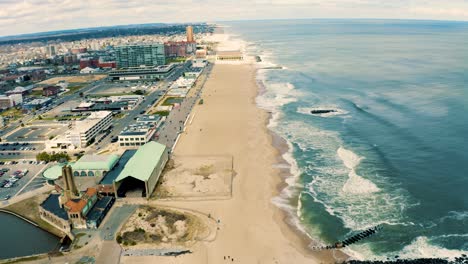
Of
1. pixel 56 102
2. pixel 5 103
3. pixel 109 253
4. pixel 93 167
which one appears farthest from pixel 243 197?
pixel 5 103

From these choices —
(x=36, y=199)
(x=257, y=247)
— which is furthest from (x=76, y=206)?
(x=257, y=247)

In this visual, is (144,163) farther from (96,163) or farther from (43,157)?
(43,157)

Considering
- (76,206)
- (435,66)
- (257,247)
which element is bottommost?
(257,247)

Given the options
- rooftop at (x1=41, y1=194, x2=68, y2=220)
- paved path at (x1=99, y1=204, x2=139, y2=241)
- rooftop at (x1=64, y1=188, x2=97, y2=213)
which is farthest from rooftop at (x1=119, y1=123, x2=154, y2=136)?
rooftop at (x1=64, y1=188, x2=97, y2=213)

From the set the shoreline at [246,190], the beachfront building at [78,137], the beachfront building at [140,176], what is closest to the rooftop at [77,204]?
the beachfront building at [140,176]

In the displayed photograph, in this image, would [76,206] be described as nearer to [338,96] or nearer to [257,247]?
[257,247]

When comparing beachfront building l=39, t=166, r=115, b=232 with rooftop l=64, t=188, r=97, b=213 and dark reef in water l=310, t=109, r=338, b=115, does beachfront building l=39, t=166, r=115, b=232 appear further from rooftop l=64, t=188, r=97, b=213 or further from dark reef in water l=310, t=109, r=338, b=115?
dark reef in water l=310, t=109, r=338, b=115
